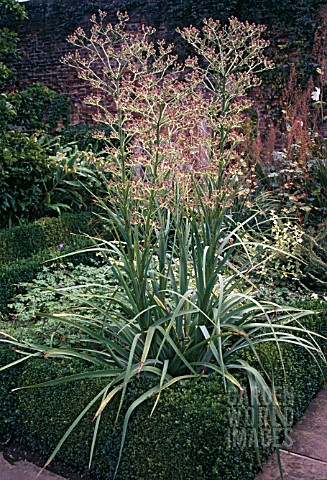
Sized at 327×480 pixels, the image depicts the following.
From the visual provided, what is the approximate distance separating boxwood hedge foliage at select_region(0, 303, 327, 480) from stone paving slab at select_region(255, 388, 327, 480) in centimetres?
7

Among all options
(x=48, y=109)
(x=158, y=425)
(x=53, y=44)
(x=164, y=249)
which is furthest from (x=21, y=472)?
(x=53, y=44)

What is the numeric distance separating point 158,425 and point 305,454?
0.79m

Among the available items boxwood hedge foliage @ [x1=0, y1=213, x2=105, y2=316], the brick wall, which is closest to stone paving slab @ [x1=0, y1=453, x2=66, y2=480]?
boxwood hedge foliage @ [x1=0, y1=213, x2=105, y2=316]

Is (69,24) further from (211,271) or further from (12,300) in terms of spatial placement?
(211,271)

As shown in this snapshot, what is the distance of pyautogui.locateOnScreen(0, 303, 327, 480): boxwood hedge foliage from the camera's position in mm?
2322

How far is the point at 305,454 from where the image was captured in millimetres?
2627

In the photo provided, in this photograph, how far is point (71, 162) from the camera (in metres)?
6.46

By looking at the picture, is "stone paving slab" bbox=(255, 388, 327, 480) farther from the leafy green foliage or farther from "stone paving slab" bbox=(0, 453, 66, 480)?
the leafy green foliage

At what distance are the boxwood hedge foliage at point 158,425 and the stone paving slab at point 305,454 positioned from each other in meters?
0.07

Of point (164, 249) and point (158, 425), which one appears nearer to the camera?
point (158, 425)

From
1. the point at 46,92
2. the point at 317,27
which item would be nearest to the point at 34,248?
the point at 46,92

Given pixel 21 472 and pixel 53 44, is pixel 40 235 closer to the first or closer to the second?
pixel 21 472

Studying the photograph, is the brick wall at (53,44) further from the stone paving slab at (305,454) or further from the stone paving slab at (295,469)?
the stone paving slab at (295,469)

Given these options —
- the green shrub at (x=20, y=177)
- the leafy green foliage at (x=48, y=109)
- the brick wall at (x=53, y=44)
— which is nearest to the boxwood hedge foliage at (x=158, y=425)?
the green shrub at (x=20, y=177)
